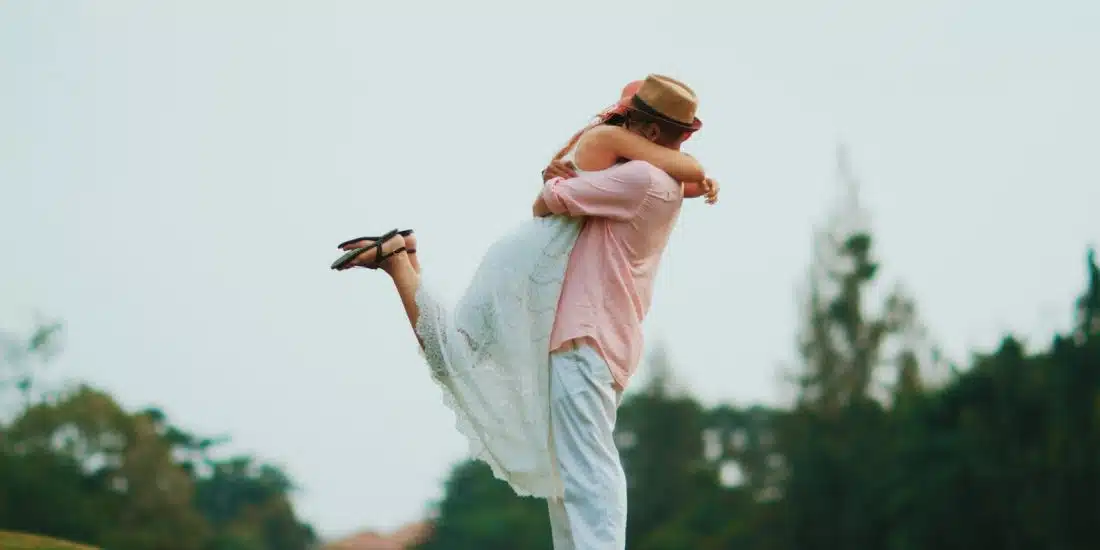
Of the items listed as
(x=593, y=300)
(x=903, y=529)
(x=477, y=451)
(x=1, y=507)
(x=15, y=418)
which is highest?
(x=15, y=418)

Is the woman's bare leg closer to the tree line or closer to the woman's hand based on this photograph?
Answer: the woman's hand

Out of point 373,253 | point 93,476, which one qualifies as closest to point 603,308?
point 373,253

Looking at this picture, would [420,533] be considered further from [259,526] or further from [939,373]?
[939,373]

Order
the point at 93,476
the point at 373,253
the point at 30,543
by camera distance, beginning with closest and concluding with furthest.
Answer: the point at 373,253 → the point at 30,543 → the point at 93,476

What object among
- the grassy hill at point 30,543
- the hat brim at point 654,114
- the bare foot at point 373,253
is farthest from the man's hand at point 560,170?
the grassy hill at point 30,543

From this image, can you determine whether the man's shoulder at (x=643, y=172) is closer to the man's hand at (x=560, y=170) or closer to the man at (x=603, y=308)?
the man at (x=603, y=308)

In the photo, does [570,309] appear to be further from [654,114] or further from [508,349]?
[654,114]

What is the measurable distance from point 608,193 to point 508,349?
34.1 inches

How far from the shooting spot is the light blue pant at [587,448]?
6.95 meters

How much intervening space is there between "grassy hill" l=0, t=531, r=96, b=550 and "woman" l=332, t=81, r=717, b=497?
2868 millimetres

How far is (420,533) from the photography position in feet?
269

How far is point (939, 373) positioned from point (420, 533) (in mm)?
34528

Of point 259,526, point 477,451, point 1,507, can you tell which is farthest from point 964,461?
point 259,526

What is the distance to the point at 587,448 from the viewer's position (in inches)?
277
